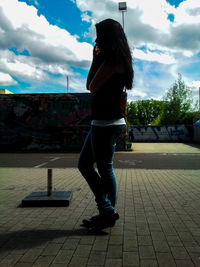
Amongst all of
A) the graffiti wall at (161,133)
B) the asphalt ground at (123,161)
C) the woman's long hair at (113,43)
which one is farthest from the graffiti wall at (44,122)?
the woman's long hair at (113,43)

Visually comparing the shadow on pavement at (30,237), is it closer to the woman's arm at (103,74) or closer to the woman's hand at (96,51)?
the woman's arm at (103,74)

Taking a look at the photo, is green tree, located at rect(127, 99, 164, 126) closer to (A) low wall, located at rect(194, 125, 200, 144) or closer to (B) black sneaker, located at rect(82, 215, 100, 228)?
(A) low wall, located at rect(194, 125, 200, 144)

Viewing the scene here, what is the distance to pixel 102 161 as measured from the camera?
2.47 metres

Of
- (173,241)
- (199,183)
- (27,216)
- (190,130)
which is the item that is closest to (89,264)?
(173,241)

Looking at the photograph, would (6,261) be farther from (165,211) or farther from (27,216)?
(165,211)

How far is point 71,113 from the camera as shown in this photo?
1795 cm

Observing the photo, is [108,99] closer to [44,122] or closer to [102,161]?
[102,161]

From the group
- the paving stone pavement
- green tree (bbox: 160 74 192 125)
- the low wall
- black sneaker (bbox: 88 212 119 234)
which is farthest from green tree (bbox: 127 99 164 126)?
black sneaker (bbox: 88 212 119 234)

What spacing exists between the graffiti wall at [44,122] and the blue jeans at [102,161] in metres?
15.2

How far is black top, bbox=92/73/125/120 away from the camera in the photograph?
2.38 meters

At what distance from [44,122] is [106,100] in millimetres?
16280

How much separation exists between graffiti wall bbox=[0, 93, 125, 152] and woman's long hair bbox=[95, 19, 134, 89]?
1544cm

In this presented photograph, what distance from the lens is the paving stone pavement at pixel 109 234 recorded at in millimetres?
1957

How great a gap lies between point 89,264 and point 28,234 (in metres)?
0.88
